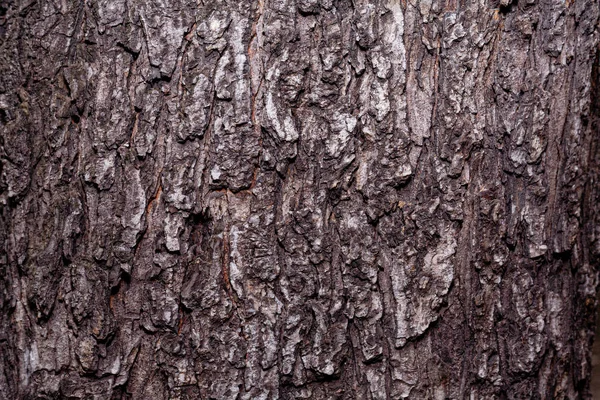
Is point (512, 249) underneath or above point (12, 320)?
above

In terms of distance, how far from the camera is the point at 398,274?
1.01 meters

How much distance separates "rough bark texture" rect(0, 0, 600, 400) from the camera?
99 centimetres

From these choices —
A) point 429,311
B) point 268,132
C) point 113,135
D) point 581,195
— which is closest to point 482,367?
point 429,311

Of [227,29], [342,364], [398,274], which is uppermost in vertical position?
[227,29]

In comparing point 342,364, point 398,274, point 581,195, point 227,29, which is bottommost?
point 342,364

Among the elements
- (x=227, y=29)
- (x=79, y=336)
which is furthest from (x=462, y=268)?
(x=79, y=336)

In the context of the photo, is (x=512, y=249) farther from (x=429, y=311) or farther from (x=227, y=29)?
(x=227, y=29)

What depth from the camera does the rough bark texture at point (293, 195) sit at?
0.99 m

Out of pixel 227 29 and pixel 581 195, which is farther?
pixel 581 195

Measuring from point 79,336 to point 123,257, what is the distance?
0.16m

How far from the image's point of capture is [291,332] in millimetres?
994

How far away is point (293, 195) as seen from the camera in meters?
1.00

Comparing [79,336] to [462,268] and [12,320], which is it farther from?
[462,268]

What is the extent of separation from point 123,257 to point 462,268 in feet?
2.00
